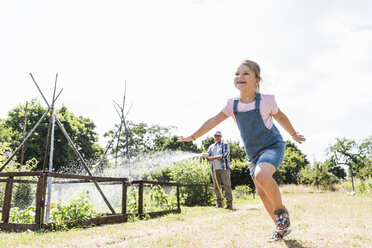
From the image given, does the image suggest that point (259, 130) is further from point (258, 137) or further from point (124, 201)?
point (124, 201)

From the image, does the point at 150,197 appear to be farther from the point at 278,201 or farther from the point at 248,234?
the point at 278,201

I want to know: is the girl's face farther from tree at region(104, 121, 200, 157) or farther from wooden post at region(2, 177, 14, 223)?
tree at region(104, 121, 200, 157)

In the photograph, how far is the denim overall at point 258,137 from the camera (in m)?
2.87

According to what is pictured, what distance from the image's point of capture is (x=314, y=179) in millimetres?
24141

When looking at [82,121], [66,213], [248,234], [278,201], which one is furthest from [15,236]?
[82,121]

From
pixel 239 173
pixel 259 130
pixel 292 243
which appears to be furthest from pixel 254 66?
pixel 239 173

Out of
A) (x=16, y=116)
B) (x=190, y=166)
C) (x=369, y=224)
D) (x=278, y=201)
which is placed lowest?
(x=369, y=224)

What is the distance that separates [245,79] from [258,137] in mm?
595

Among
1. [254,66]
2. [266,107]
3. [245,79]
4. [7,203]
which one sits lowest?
Result: [7,203]

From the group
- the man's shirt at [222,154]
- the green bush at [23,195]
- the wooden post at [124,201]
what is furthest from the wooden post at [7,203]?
the man's shirt at [222,154]

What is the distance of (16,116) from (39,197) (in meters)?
29.6

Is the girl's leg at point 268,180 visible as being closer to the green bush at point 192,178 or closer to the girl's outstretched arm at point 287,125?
the girl's outstretched arm at point 287,125

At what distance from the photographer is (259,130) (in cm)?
292

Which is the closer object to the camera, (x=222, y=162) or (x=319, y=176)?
(x=222, y=162)
